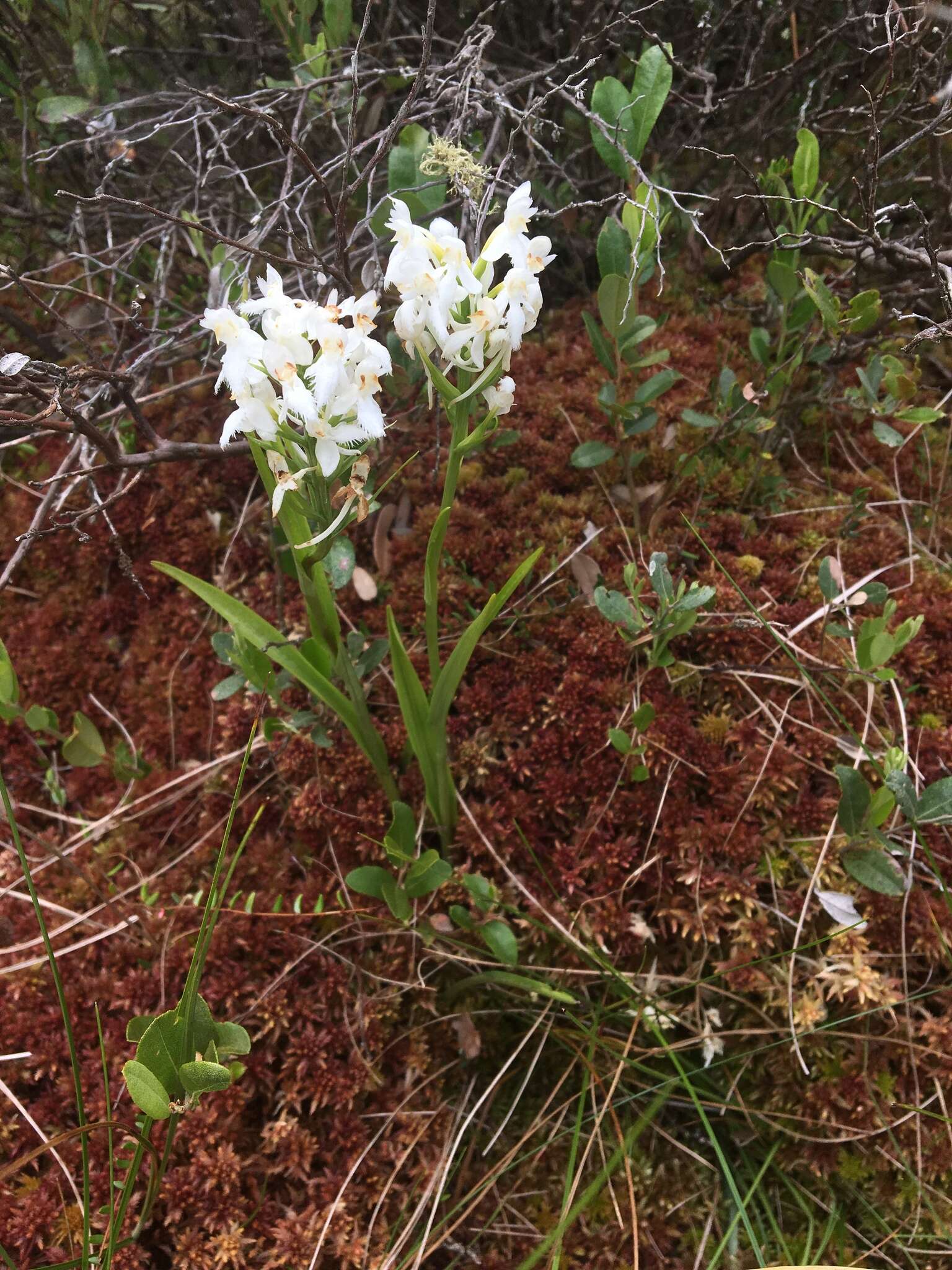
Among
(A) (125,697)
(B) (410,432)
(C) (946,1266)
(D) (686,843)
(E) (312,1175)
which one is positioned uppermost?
(B) (410,432)

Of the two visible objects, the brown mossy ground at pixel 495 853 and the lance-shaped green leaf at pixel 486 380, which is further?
the brown mossy ground at pixel 495 853

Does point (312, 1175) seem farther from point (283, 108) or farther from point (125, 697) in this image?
point (283, 108)

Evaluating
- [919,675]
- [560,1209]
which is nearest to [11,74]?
[919,675]

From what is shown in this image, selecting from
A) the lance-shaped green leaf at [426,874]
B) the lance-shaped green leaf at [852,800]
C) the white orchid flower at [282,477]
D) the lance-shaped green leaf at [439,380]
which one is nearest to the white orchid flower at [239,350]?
the white orchid flower at [282,477]

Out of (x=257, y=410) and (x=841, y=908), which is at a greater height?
(x=257, y=410)

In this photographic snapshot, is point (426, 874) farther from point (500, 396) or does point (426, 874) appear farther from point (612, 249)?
point (612, 249)

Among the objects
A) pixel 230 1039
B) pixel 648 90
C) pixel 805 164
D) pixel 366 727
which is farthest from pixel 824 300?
pixel 230 1039

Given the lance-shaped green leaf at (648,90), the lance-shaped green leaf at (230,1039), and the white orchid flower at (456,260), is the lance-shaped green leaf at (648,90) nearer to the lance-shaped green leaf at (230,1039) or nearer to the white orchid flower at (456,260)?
the white orchid flower at (456,260)

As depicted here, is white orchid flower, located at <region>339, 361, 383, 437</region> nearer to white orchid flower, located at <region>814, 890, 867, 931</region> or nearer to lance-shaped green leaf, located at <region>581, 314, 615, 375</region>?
lance-shaped green leaf, located at <region>581, 314, 615, 375</region>
